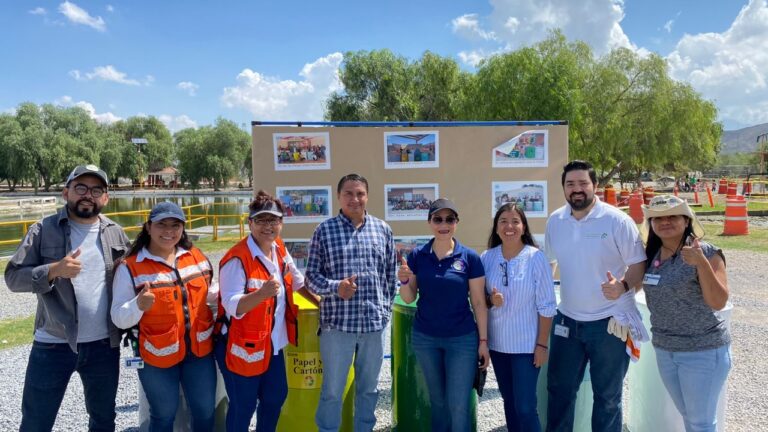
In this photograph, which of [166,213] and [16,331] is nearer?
[166,213]

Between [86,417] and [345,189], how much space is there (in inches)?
128

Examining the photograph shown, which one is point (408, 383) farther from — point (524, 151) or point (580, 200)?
point (524, 151)

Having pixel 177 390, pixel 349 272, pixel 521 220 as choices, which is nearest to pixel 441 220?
A: pixel 521 220

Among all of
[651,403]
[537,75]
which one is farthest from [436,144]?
[537,75]

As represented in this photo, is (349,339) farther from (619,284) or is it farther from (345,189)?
(619,284)

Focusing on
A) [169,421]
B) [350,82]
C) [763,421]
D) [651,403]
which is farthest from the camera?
[350,82]

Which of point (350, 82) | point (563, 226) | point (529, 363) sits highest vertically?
point (350, 82)

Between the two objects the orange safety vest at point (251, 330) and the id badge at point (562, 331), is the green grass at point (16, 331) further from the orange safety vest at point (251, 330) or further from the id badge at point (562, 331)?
the id badge at point (562, 331)

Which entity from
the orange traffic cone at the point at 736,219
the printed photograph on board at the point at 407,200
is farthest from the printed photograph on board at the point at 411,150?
the orange traffic cone at the point at 736,219

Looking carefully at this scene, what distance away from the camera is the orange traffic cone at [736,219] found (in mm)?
15164

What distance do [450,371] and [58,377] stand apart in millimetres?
2419

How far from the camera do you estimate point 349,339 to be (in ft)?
10.8

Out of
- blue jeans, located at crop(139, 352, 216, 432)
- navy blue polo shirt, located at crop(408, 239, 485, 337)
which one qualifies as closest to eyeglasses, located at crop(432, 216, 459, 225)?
navy blue polo shirt, located at crop(408, 239, 485, 337)

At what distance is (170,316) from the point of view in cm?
292
